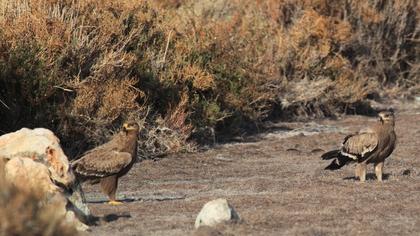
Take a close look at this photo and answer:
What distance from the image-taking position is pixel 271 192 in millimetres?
14164

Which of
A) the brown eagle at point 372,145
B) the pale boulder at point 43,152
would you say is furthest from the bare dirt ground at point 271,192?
the pale boulder at point 43,152

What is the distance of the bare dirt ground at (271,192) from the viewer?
10.8 m

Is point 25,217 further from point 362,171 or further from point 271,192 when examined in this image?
point 362,171

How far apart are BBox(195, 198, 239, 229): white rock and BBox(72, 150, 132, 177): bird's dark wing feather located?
2042 mm

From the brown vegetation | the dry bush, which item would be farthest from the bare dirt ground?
the dry bush

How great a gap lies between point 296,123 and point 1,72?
32.0 ft

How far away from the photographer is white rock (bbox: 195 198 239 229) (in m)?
10.4

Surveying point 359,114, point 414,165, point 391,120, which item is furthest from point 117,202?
point 359,114

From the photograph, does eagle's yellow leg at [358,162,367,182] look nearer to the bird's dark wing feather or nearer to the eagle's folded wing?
the eagle's folded wing

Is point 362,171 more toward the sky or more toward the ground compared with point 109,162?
more toward the ground

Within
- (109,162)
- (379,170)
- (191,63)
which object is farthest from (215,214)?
(191,63)

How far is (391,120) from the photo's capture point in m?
14.8

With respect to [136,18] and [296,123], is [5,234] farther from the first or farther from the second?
[296,123]

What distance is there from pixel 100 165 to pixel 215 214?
2.38m
